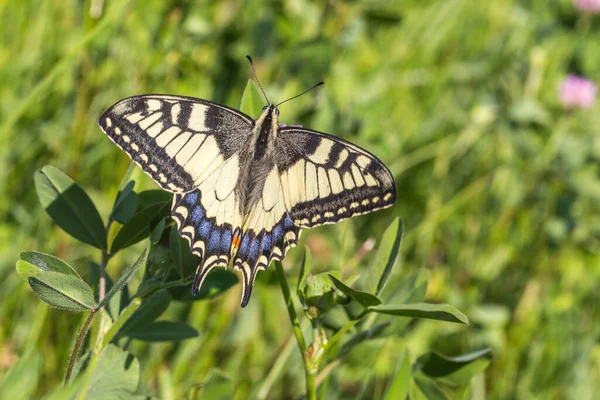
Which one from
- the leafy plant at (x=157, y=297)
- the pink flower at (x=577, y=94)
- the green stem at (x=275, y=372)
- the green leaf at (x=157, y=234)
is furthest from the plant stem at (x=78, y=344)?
the pink flower at (x=577, y=94)

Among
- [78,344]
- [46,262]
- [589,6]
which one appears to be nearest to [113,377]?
[78,344]

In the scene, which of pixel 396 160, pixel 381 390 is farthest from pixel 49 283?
pixel 396 160

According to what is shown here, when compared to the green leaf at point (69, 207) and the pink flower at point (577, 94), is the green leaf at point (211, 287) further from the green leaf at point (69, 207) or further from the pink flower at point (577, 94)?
the pink flower at point (577, 94)

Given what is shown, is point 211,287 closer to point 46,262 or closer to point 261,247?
point 261,247

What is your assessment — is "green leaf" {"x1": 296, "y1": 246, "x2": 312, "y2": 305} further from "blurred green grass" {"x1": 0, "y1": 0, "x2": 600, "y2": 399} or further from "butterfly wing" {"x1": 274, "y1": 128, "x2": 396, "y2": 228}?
"blurred green grass" {"x1": 0, "y1": 0, "x2": 600, "y2": 399}

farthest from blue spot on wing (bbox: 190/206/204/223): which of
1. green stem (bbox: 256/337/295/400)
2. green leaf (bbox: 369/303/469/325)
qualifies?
green stem (bbox: 256/337/295/400)
